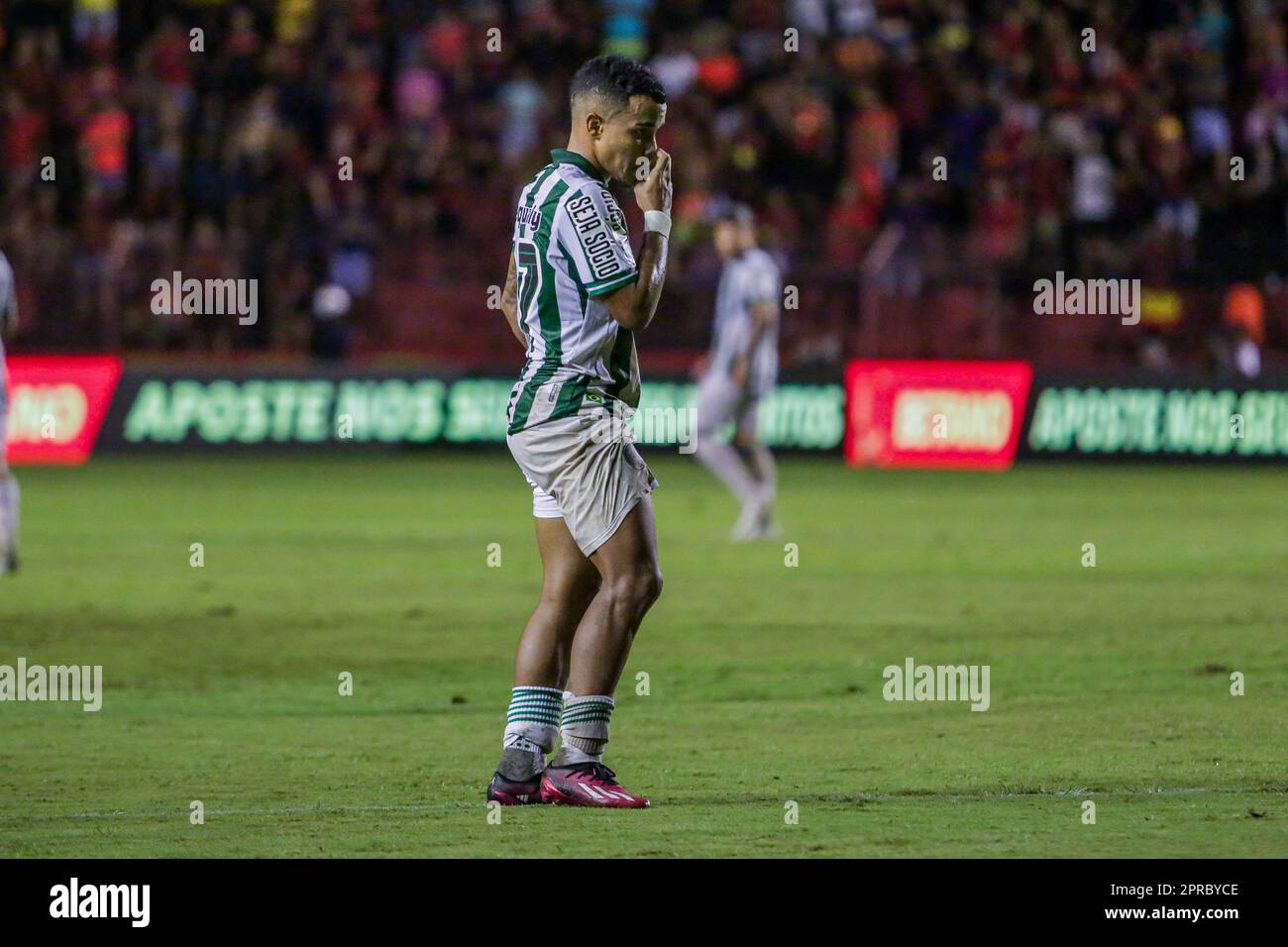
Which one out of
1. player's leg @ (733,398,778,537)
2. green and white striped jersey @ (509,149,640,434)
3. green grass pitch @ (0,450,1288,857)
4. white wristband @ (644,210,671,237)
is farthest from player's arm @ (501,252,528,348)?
player's leg @ (733,398,778,537)

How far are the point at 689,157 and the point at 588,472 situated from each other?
21.4 meters

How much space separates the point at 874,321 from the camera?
26.6 meters

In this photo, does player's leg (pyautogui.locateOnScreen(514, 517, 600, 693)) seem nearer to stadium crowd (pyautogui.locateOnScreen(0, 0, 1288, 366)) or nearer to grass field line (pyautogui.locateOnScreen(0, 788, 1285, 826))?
grass field line (pyautogui.locateOnScreen(0, 788, 1285, 826))

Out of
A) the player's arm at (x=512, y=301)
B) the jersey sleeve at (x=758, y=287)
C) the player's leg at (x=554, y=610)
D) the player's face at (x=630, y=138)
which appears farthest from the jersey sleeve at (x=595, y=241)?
the jersey sleeve at (x=758, y=287)

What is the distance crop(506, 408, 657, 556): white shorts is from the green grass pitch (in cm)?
98

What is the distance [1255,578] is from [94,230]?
54.5ft

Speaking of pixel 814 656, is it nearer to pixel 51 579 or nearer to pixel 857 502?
pixel 51 579

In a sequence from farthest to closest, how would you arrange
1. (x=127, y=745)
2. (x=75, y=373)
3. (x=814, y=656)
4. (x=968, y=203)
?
(x=968, y=203), (x=75, y=373), (x=814, y=656), (x=127, y=745)

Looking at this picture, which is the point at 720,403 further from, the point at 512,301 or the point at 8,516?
the point at 512,301

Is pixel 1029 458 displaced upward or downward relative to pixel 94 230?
downward

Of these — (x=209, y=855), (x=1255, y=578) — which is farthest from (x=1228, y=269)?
(x=209, y=855)

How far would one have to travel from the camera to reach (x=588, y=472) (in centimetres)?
782

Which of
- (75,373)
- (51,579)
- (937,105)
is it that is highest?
(937,105)

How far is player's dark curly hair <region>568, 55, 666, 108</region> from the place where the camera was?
7.75m
